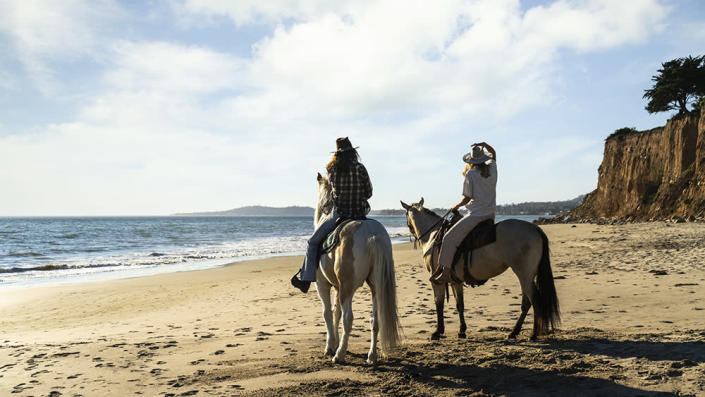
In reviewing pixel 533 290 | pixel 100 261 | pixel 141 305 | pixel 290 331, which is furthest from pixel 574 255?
pixel 100 261

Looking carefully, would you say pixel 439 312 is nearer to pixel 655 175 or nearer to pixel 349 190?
pixel 349 190

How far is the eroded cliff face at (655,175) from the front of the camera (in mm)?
29547

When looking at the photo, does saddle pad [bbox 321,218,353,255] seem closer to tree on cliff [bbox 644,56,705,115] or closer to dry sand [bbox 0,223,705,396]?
dry sand [bbox 0,223,705,396]

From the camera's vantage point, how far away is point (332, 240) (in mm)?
4969

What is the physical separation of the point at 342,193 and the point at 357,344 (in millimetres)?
1948

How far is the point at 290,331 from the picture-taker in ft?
21.1

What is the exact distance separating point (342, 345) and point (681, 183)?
116 feet

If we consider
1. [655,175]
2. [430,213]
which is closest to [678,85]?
[655,175]

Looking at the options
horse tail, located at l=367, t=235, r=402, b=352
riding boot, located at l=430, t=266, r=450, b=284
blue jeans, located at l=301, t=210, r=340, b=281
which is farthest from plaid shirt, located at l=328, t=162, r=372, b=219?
riding boot, located at l=430, t=266, r=450, b=284

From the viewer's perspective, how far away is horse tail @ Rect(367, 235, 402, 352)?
462 cm

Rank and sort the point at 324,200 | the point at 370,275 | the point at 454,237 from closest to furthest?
1. the point at 370,275
2. the point at 324,200
3. the point at 454,237

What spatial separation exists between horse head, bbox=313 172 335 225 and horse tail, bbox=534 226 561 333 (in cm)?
255

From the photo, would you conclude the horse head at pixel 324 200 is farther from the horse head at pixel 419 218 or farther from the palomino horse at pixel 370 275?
the horse head at pixel 419 218

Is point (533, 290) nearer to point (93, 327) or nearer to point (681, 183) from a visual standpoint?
point (93, 327)
